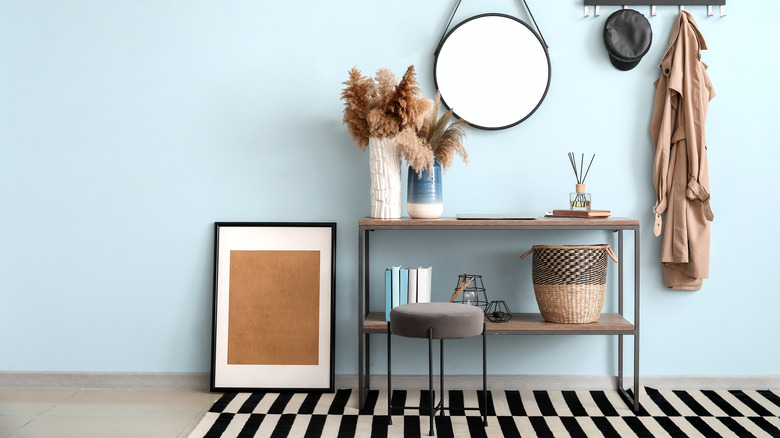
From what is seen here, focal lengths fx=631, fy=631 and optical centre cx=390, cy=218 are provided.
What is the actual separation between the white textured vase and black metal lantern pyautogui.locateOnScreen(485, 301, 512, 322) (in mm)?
642

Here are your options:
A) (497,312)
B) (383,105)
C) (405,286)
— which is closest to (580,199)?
(497,312)

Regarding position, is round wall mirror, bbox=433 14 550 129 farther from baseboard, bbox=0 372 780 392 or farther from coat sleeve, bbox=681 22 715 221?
baseboard, bbox=0 372 780 392

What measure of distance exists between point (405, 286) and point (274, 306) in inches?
27.6

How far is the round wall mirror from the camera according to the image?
305 centimetres

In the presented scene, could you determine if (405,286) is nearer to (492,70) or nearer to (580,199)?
(580,199)

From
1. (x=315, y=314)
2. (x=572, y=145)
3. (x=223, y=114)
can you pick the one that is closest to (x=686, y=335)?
(x=572, y=145)

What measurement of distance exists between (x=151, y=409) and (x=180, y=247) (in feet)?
2.58

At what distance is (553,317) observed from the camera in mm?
2838

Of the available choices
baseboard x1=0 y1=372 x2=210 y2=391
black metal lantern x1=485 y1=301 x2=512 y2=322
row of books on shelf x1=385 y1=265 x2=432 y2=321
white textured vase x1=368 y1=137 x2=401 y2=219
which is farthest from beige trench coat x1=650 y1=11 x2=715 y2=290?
baseboard x1=0 y1=372 x2=210 y2=391

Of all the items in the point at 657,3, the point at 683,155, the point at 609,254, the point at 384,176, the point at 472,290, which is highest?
the point at 657,3

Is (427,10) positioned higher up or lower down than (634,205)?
higher up

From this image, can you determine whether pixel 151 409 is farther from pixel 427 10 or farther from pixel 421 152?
pixel 427 10

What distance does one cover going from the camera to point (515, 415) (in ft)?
9.02

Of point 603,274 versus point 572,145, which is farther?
point 572,145
